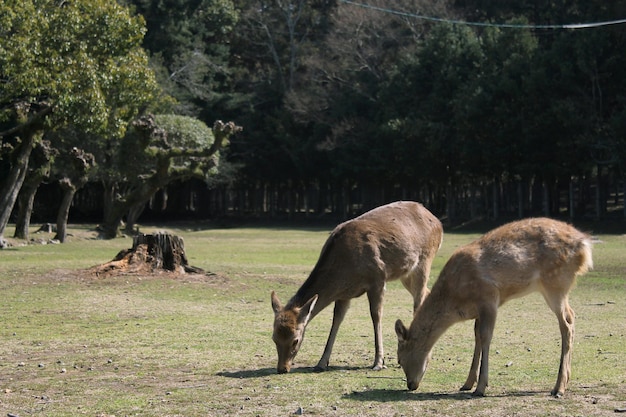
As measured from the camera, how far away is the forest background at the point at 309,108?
91.0ft

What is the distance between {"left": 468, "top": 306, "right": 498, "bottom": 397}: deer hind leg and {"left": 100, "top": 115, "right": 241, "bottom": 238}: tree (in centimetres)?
2506

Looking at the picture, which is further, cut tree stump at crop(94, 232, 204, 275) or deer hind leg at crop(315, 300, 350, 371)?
cut tree stump at crop(94, 232, 204, 275)

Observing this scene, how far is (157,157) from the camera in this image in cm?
3441

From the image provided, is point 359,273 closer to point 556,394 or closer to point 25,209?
point 556,394

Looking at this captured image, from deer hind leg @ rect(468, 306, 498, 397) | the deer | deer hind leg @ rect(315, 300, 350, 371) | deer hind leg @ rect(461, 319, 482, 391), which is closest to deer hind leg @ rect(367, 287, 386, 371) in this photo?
the deer

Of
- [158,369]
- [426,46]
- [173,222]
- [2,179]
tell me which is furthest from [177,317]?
[173,222]

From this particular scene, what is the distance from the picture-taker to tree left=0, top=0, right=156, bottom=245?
25.0m

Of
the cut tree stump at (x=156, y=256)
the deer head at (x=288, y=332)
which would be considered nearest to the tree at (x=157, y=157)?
the cut tree stump at (x=156, y=256)

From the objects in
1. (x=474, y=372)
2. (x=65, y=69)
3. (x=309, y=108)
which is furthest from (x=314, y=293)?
(x=309, y=108)

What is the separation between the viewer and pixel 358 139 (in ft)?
172

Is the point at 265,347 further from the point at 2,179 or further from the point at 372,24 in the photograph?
the point at 372,24

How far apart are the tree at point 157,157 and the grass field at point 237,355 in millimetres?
13615

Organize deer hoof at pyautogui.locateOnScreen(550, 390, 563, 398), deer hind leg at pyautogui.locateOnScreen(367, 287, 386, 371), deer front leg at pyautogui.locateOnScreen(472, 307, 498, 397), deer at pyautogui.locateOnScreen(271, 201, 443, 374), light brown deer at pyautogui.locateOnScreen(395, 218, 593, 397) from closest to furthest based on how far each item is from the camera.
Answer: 1. deer hoof at pyautogui.locateOnScreen(550, 390, 563, 398)
2. deer front leg at pyautogui.locateOnScreen(472, 307, 498, 397)
3. light brown deer at pyautogui.locateOnScreen(395, 218, 593, 397)
4. deer at pyautogui.locateOnScreen(271, 201, 443, 374)
5. deer hind leg at pyautogui.locateOnScreen(367, 287, 386, 371)

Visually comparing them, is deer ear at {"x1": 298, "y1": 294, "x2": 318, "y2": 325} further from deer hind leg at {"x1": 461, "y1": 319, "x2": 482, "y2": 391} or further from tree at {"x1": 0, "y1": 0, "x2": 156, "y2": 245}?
tree at {"x1": 0, "y1": 0, "x2": 156, "y2": 245}
